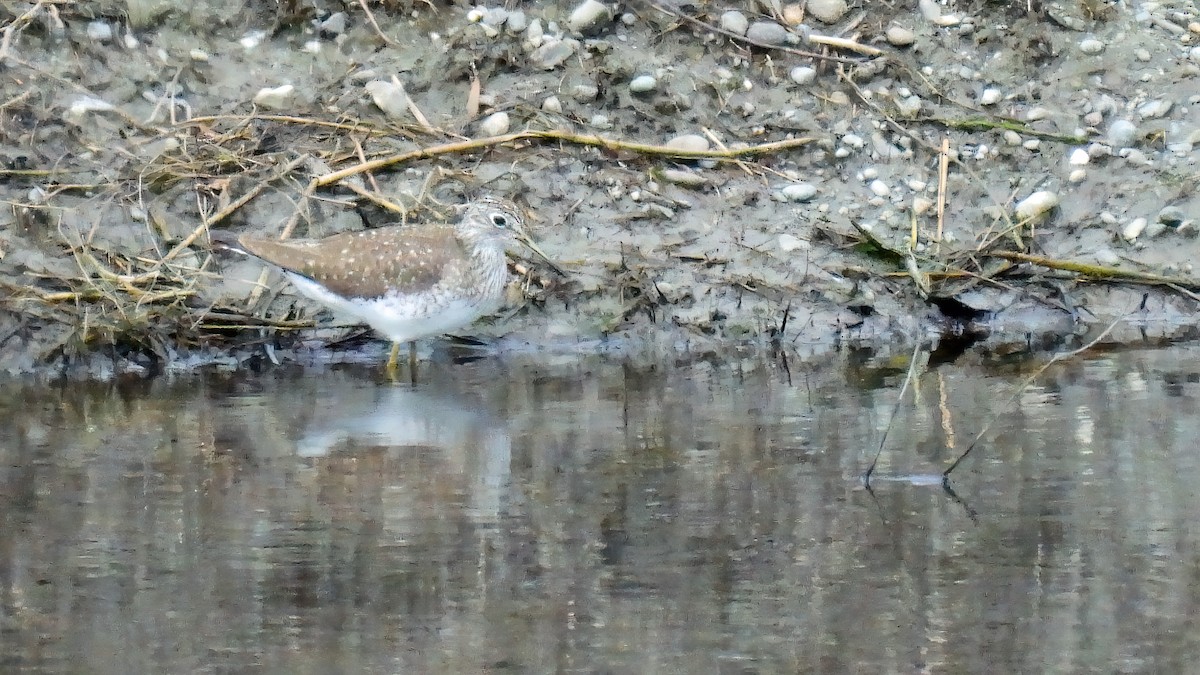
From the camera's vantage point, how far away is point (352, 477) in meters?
5.07

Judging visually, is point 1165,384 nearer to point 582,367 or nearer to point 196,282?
point 582,367

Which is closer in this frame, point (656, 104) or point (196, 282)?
point (196, 282)

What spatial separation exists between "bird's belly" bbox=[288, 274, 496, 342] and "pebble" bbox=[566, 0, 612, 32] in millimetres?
2233

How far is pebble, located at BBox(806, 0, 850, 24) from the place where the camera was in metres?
8.71

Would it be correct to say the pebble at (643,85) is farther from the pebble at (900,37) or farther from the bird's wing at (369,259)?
the bird's wing at (369,259)

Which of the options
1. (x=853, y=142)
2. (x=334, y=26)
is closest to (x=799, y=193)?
(x=853, y=142)

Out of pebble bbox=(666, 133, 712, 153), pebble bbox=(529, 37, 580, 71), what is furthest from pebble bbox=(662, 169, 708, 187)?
pebble bbox=(529, 37, 580, 71)

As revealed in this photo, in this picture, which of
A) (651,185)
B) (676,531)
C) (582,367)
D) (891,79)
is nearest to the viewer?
(676,531)

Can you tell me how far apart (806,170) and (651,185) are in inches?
32.2

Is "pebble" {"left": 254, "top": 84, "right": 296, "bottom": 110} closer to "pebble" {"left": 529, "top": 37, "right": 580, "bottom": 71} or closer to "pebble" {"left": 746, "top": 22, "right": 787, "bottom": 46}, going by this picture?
"pebble" {"left": 529, "top": 37, "right": 580, "bottom": 71}

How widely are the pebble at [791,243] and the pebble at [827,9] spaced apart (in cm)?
162

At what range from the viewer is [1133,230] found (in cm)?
773

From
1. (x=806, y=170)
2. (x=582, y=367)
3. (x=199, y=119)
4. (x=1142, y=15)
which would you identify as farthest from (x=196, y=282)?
(x=1142, y=15)

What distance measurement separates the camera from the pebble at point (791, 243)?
766 cm
